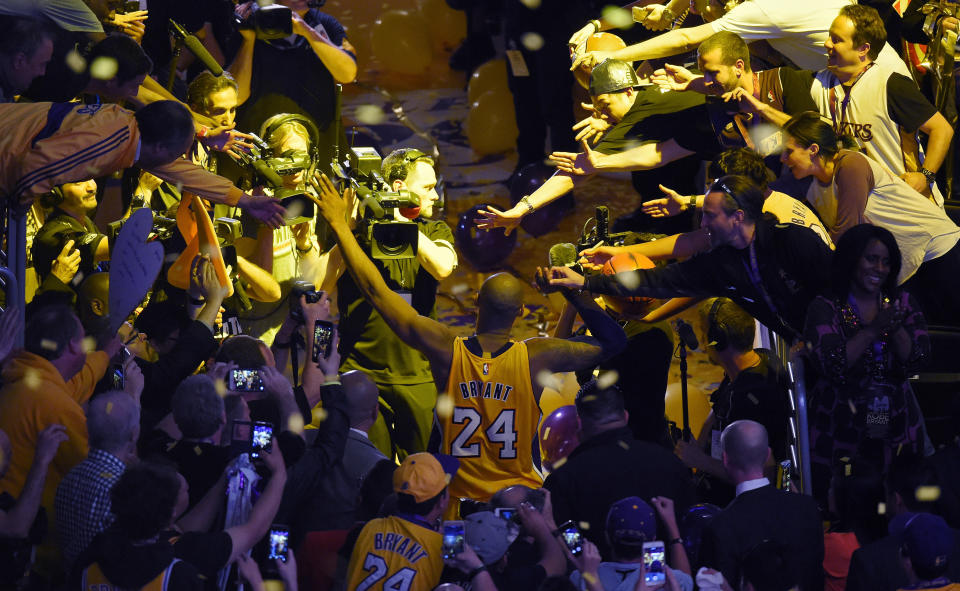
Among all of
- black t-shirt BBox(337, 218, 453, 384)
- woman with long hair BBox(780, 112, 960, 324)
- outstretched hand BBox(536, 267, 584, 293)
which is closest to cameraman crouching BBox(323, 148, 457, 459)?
black t-shirt BBox(337, 218, 453, 384)

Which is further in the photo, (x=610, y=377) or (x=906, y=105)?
(x=610, y=377)

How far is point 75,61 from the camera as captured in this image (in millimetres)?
5008

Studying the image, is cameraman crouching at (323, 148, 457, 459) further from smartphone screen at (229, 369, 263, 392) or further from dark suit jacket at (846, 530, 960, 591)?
dark suit jacket at (846, 530, 960, 591)

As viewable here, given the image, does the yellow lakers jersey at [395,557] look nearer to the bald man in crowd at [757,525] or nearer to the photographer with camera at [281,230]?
the bald man in crowd at [757,525]

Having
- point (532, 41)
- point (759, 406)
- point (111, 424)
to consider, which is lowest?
point (532, 41)

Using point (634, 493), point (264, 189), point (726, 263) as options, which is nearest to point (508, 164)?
point (264, 189)

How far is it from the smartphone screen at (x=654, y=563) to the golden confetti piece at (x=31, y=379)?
79.9 inches

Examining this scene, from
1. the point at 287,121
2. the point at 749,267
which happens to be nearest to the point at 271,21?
the point at 287,121

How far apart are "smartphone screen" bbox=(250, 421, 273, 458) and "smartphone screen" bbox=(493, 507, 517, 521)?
0.70m

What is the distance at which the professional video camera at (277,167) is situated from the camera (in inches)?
220

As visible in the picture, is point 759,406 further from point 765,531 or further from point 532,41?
point 532,41

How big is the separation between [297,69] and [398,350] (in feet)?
6.49

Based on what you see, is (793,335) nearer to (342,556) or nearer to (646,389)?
(646,389)

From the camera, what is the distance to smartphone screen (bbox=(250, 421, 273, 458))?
367cm
